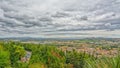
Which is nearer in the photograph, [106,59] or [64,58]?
[106,59]

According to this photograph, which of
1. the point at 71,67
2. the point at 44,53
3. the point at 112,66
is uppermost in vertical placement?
the point at 112,66

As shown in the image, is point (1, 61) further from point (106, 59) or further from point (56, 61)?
point (106, 59)

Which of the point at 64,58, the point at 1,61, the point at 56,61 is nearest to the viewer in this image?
the point at 1,61

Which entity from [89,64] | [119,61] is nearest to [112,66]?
[119,61]

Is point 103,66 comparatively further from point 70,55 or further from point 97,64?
point 70,55

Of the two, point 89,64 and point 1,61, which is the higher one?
point 89,64

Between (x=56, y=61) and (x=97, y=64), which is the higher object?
(x=97, y=64)

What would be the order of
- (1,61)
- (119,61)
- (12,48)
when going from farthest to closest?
(12,48), (1,61), (119,61)

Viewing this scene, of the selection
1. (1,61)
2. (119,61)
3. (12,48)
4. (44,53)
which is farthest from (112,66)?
(44,53)

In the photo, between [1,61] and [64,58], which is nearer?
[1,61]
